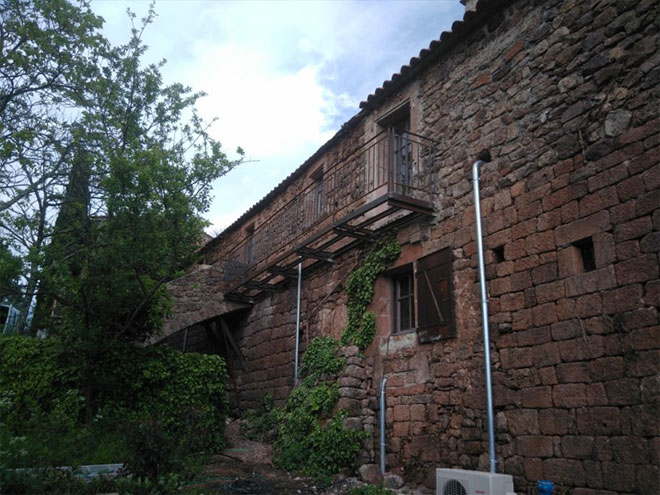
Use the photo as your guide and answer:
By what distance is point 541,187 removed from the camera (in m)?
5.77

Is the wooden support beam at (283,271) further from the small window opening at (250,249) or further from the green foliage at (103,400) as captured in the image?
the green foliage at (103,400)

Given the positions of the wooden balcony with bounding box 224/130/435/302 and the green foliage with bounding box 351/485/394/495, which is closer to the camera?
the green foliage with bounding box 351/485/394/495

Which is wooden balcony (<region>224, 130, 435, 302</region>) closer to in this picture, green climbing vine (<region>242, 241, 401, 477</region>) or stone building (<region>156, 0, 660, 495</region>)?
stone building (<region>156, 0, 660, 495</region>)

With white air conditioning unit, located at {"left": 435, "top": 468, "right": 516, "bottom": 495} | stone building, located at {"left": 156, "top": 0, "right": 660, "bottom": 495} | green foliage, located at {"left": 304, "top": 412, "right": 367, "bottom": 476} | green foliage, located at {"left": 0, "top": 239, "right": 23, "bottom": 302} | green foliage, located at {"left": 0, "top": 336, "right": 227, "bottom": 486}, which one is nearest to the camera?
white air conditioning unit, located at {"left": 435, "top": 468, "right": 516, "bottom": 495}

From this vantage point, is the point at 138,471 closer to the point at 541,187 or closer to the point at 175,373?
the point at 175,373

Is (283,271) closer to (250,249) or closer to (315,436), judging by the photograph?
(250,249)

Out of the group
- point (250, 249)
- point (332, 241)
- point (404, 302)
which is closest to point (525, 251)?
point (404, 302)

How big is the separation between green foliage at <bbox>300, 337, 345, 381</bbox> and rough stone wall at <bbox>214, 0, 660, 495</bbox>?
25.6 inches

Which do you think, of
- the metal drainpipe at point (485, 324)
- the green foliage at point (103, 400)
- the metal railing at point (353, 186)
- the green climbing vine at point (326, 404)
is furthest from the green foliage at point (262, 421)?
the metal drainpipe at point (485, 324)

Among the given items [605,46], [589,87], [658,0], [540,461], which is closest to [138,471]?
[540,461]

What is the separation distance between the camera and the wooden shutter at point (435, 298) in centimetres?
654

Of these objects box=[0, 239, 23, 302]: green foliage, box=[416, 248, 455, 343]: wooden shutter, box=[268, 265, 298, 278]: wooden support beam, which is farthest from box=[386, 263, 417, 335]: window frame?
box=[0, 239, 23, 302]: green foliage

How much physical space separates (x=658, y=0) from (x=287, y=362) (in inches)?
306

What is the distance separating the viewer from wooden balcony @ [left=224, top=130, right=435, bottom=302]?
748 centimetres
